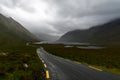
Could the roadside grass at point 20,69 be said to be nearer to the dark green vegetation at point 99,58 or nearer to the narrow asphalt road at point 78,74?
the narrow asphalt road at point 78,74

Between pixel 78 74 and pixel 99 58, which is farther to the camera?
pixel 99 58

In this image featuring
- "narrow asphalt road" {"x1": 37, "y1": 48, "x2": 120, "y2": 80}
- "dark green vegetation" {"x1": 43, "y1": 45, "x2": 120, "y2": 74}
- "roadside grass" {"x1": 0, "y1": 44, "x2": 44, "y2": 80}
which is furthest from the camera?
"dark green vegetation" {"x1": 43, "y1": 45, "x2": 120, "y2": 74}

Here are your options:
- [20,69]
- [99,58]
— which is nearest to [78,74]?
[20,69]

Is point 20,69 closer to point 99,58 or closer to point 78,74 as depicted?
point 78,74

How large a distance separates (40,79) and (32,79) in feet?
2.31

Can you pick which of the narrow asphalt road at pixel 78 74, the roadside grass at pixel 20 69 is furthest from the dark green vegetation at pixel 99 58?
the roadside grass at pixel 20 69

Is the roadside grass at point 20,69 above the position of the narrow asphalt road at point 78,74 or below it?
above

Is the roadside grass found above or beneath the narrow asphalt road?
above

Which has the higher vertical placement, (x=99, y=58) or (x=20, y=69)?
(x=20, y=69)

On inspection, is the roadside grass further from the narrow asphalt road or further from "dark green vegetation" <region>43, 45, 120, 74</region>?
"dark green vegetation" <region>43, 45, 120, 74</region>

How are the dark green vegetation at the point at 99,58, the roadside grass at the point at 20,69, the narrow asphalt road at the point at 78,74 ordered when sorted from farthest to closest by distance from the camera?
the dark green vegetation at the point at 99,58 → the narrow asphalt road at the point at 78,74 → the roadside grass at the point at 20,69

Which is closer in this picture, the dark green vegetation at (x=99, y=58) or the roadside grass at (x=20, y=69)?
the roadside grass at (x=20, y=69)

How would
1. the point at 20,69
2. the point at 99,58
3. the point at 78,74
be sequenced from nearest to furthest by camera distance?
the point at 78,74
the point at 20,69
the point at 99,58

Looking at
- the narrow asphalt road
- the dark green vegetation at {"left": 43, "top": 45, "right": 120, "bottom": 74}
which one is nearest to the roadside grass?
the narrow asphalt road
